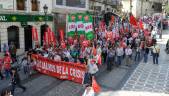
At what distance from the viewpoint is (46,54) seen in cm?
1977

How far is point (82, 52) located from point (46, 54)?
228cm

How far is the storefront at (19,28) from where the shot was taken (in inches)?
937

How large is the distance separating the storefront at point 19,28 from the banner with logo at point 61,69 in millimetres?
5779

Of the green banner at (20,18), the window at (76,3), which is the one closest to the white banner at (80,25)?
the green banner at (20,18)

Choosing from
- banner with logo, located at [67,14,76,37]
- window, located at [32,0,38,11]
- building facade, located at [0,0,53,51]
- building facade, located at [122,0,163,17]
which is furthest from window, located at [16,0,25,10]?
building facade, located at [122,0,163,17]

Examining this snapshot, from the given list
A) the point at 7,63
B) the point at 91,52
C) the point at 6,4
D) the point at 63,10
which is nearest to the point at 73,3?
the point at 63,10

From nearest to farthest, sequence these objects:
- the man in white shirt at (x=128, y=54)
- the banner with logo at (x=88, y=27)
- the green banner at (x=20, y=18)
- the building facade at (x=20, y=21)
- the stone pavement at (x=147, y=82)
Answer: the stone pavement at (x=147, y=82) → the man in white shirt at (x=128, y=54) → the banner with logo at (x=88, y=27) → the green banner at (x=20, y=18) → the building facade at (x=20, y=21)

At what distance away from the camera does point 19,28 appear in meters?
25.6

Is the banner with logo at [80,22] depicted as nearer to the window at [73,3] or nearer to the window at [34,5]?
the window at [34,5]

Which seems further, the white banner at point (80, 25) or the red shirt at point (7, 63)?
the white banner at point (80, 25)

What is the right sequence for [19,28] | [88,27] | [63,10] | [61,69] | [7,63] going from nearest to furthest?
[61,69] → [7,63] → [88,27] → [19,28] → [63,10]

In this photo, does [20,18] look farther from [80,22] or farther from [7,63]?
[7,63]

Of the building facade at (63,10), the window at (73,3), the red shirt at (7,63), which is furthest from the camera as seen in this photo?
the window at (73,3)

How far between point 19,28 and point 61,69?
9.47 m
